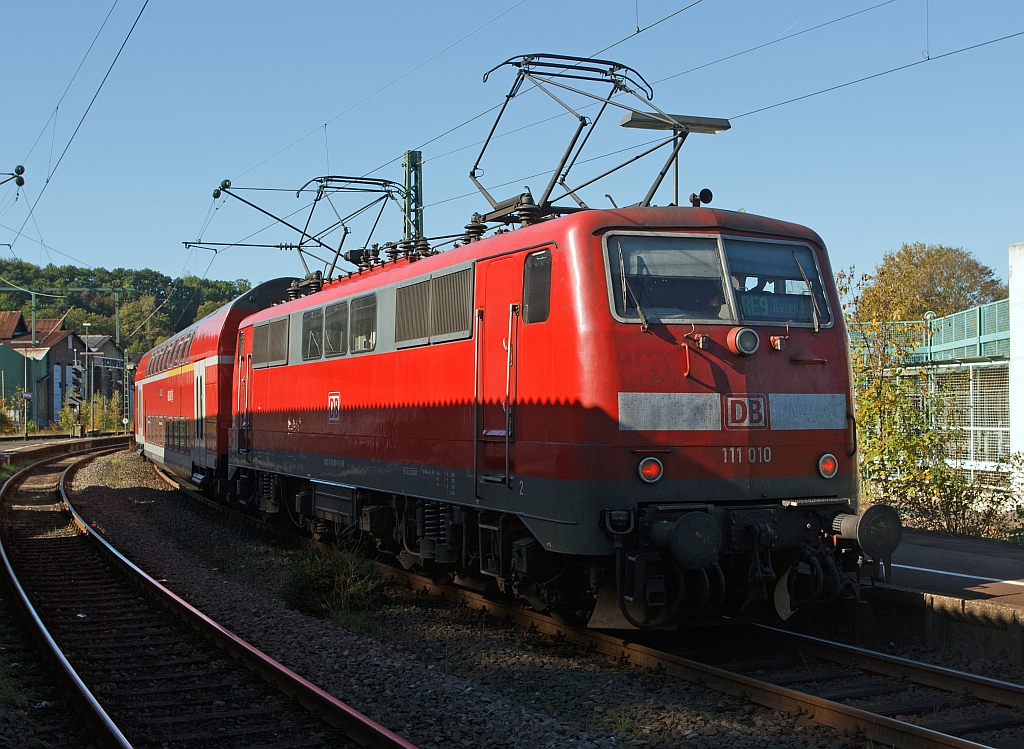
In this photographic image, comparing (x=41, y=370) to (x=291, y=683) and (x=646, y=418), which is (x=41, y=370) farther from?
(x=646, y=418)

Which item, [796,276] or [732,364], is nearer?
[732,364]

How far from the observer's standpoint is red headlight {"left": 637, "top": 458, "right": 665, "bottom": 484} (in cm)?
756

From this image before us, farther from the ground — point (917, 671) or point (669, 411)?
point (669, 411)

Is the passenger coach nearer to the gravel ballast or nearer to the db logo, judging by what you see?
the db logo

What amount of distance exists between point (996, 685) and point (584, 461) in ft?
10.2

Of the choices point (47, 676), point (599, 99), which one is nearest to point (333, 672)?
point (47, 676)

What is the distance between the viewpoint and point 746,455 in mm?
7867

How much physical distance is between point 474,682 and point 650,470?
2042 millimetres

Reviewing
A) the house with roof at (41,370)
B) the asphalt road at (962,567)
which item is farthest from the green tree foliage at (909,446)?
the house with roof at (41,370)

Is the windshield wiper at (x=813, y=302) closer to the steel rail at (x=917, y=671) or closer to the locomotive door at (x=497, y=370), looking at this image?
the locomotive door at (x=497, y=370)

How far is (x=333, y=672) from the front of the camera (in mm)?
7488

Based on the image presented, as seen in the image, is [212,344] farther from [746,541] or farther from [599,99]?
[746,541]

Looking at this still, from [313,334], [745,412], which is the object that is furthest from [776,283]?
[313,334]

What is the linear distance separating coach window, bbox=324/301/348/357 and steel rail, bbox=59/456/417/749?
3443mm
